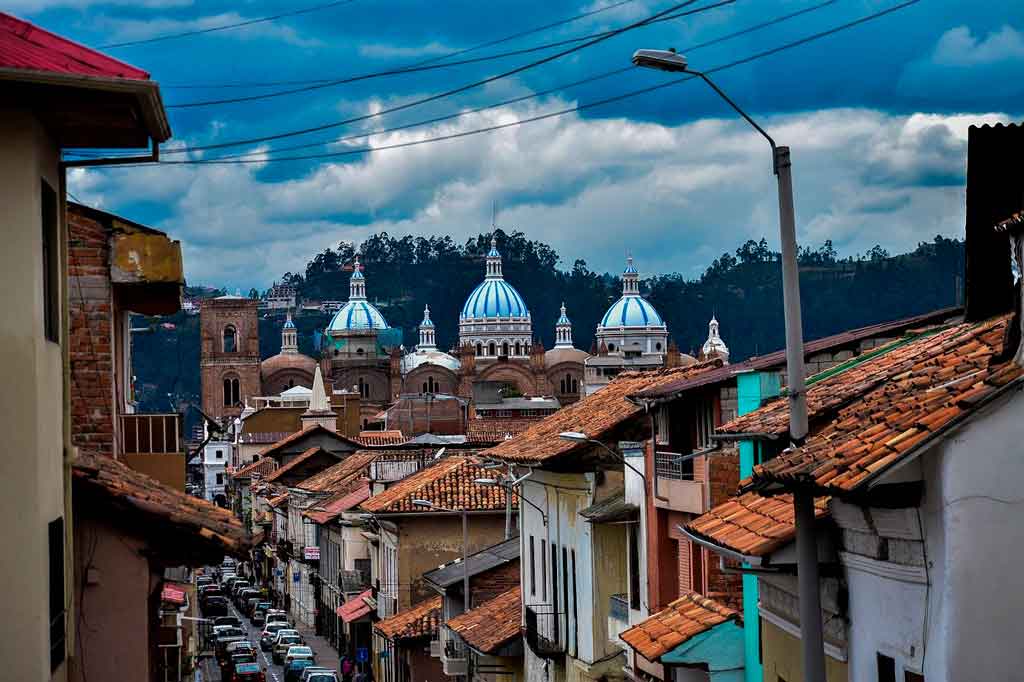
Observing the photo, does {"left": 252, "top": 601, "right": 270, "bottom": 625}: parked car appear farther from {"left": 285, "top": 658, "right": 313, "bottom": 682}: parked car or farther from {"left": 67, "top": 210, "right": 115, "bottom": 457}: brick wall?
{"left": 67, "top": 210, "right": 115, "bottom": 457}: brick wall

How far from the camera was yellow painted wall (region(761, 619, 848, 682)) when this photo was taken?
448 inches

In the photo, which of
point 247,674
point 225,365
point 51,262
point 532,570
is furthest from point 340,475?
point 225,365

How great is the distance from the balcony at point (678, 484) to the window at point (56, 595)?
9.64 metres

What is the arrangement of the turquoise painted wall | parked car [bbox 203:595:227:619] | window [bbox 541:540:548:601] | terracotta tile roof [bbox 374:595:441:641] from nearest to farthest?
the turquoise painted wall < window [bbox 541:540:548:601] < terracotta tile roof [bbox 374:595:441:641] < parked car [bbox 203:595:227:619]

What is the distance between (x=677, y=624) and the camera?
744 inches

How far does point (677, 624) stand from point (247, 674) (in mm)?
31367

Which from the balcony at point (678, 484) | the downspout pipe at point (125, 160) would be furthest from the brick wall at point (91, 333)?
the balcony at point (678, 484)

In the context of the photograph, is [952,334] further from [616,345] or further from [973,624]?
[616,345]

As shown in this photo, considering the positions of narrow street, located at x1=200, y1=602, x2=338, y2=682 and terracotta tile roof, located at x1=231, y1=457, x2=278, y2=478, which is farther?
terracotta tile roof, located at x1=231, y1=457, x2=278, y2=478

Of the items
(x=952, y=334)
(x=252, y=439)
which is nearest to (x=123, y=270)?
(x=952, y=334)

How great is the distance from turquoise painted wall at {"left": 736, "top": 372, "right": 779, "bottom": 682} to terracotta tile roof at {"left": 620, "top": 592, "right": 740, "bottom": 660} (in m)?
0.30

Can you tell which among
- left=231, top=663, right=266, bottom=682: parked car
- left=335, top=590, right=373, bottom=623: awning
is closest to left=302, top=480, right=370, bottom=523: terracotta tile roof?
left=335, top=590, right=373, bottom=623: awning

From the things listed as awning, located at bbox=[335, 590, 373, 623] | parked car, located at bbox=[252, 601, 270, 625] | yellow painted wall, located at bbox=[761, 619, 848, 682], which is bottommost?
parked car, located at bbox=[252, 601, 270, 625]

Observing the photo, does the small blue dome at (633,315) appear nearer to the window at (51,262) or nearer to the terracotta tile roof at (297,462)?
the terracotta tile roof at (297,462)
